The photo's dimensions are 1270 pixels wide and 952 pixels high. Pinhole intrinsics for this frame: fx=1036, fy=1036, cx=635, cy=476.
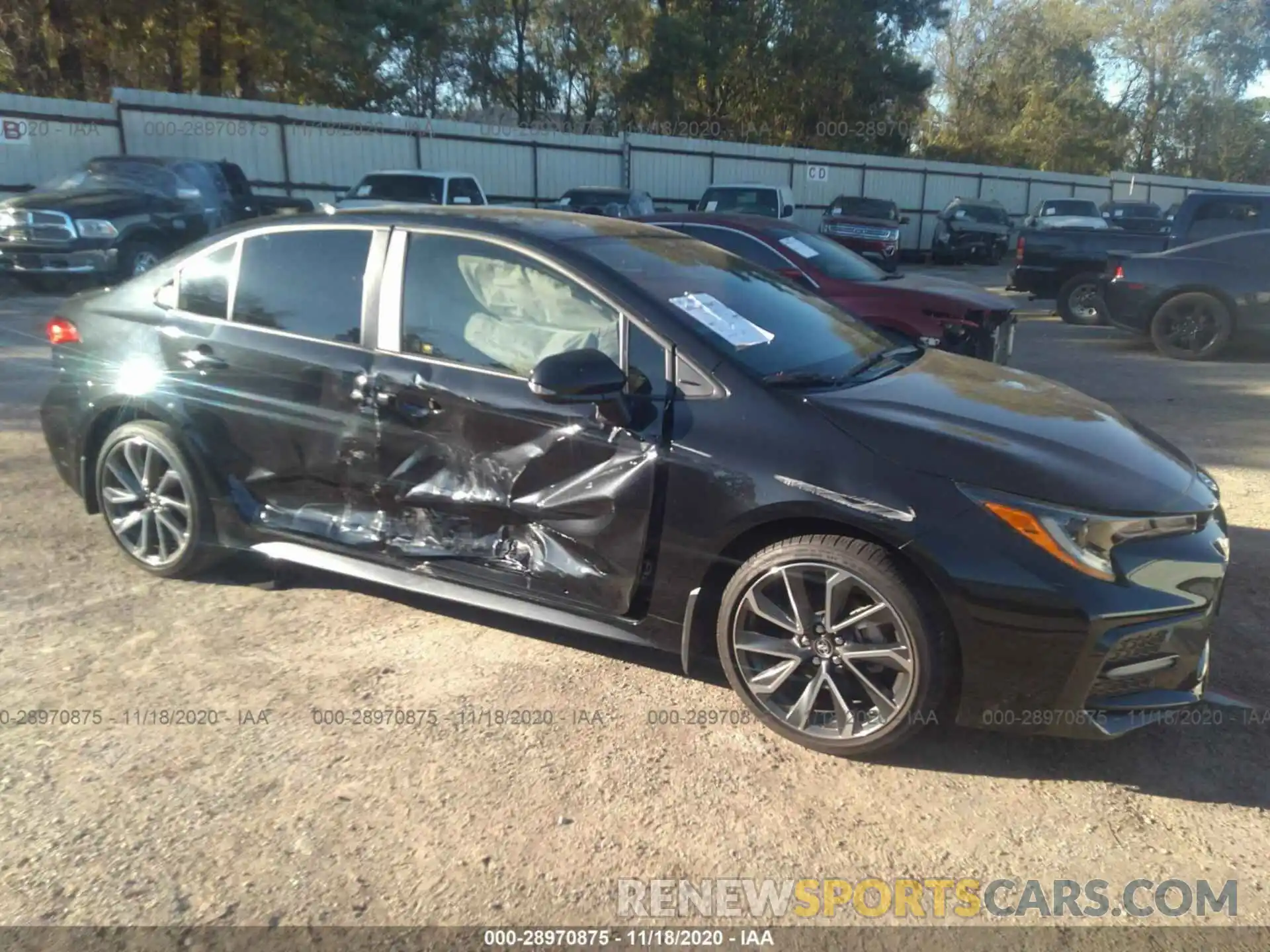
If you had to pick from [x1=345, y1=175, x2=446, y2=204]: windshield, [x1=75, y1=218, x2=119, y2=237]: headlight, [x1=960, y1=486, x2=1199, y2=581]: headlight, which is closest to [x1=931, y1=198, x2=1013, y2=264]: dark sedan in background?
[x1=345, y1=175, x2=446, y2=204]: windshield

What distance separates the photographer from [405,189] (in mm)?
16125

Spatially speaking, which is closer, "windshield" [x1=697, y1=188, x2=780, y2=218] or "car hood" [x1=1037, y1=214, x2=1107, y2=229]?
"windshield" [x1=697, y1=188, x2=780, y2=218]

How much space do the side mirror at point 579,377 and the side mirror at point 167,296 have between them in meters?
2.08

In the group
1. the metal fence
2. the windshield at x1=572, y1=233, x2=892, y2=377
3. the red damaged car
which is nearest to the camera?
the windshield at x1=572, y1=233, x2=892, y2=377

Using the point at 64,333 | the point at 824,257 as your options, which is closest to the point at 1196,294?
the point at 824,257

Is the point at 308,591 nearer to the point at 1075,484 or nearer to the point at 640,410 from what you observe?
the point at 640,410

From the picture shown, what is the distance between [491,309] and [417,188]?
42.8 ft

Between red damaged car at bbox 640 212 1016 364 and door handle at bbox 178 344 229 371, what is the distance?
3.89 meters

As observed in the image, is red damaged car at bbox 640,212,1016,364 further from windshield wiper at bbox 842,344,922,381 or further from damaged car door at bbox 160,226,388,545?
damaged car door at bbox 160,226,388,545

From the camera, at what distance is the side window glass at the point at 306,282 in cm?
412

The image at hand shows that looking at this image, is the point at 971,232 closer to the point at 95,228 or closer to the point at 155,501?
the point at 95,228

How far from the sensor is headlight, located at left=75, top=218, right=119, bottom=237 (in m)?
12.6

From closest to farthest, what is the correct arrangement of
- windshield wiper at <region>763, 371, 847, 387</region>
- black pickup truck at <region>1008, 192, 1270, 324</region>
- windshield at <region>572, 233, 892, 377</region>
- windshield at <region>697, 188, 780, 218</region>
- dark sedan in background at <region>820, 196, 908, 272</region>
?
windshield wiper at <region>763, 371, 847, 387</region> → windshield at <region>572, 233, 892, 377</region> → black pickup truck at <region>1008, 192, 1270, 324</region> → windshield at <region>697, 188, 780, 218</region> → dark sedan in background at <region>820, 196, 908, 272</region>

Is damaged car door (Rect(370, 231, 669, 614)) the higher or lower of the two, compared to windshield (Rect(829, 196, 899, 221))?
lower
